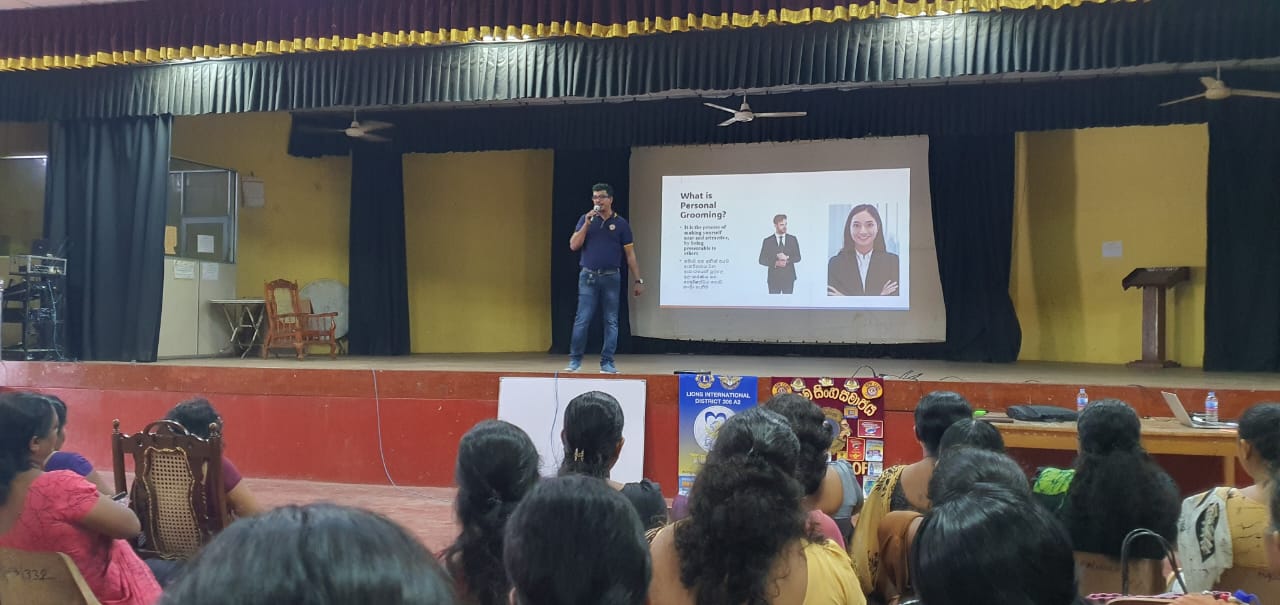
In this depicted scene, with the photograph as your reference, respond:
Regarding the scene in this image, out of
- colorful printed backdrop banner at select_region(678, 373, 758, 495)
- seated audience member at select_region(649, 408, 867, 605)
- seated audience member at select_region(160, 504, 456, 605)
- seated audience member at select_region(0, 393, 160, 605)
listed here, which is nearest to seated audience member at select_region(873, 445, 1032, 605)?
seated audience member at select_region(649, 408, 867, 605)

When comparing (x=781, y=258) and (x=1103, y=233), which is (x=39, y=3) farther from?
(x=1103, y=233)

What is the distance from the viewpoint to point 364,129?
746 cm

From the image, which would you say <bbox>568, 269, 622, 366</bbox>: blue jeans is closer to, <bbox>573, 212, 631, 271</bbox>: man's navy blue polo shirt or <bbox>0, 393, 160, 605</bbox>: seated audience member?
<bbox>573, 212, 631, 271</bbox>: man's navy blue polo shirt

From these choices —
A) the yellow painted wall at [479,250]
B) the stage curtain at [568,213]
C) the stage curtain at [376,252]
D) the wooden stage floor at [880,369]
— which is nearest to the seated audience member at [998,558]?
the wooden stage floor at [880,369]

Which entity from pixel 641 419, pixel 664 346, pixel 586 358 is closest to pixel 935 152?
pixel 664 346

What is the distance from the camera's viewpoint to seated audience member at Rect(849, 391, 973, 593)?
6.28 ft

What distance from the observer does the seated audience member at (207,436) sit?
8.66ft

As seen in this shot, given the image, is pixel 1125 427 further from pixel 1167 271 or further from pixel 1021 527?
pixel 1167 271

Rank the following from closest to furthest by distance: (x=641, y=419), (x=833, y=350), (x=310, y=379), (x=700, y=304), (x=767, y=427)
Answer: (x=767, y=427) < (x=641, y=419) < (x=310, y=379) < (x=700, y=304) < (x=833, y=350)

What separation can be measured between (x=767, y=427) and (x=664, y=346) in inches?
249

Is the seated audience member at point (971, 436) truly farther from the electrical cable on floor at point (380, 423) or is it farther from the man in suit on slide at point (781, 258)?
the man in suit on slide at point (781, 258)

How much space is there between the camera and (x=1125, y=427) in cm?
199

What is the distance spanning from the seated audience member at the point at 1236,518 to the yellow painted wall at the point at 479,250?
677 centimetres

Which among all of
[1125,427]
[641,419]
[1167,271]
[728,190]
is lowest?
[641,419]
